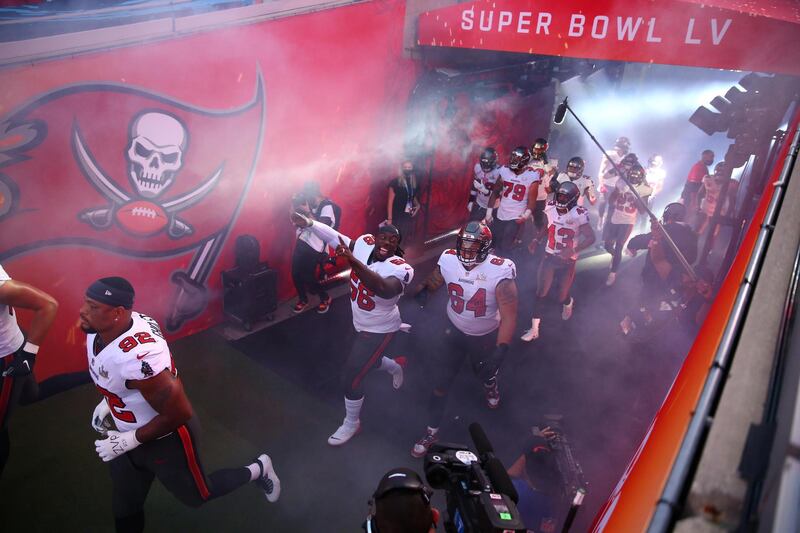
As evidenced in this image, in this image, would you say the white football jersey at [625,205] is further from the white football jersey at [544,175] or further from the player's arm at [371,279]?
the player's arm at [371,279]

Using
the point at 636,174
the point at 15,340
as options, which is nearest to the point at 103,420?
the point at 15,340

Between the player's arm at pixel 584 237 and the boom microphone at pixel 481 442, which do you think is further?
the player's arm at pixel 584 237

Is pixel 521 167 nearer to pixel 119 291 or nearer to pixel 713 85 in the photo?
pixel 119 291

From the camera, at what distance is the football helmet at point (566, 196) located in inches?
281

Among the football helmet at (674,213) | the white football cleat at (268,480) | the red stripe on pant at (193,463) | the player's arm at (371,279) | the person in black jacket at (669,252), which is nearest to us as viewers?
the red stripe on pant at (193,463)

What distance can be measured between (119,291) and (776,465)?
10.6ft

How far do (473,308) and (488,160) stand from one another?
16.6ft

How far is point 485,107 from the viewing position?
1043cm

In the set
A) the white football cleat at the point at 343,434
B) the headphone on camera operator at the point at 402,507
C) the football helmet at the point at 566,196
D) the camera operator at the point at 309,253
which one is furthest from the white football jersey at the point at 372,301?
the football helmet at the point at 566,196

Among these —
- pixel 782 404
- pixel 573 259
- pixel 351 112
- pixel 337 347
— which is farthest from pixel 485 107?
pixel 782 404

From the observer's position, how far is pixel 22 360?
4.01 metres

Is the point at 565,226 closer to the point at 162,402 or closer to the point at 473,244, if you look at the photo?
the point at 473,244

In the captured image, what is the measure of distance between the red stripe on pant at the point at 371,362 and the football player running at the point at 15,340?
2500 mm

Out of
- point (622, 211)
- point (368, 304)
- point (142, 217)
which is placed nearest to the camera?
point (368, 304)
